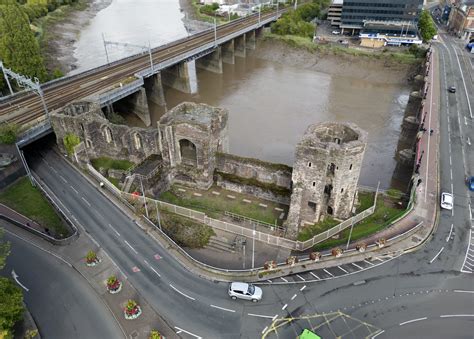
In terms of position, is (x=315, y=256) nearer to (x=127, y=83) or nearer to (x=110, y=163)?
(x=110, y=163)

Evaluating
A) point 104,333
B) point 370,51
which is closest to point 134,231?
point 104,333

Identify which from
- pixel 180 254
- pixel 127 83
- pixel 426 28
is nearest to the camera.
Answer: pixel 180 254

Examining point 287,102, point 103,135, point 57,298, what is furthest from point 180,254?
point 287,102

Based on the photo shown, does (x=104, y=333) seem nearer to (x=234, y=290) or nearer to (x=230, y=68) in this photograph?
(x=234, y=290)

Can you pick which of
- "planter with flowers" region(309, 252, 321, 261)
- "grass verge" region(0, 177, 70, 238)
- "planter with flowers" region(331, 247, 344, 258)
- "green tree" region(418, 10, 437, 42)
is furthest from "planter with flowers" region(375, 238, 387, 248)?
"green tree" region(418, 10, 437, 42)

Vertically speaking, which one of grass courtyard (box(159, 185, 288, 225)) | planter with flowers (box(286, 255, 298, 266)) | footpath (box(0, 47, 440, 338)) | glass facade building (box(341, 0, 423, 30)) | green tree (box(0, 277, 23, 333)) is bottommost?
grass courtyard (box(159, 185, 288, 225))

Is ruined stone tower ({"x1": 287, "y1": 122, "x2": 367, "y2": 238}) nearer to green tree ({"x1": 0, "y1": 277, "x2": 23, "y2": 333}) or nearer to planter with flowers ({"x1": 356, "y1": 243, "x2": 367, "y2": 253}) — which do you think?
planter with flowers ({"x1": 356, "y1": 243, "x2": 367, "y2": 253})

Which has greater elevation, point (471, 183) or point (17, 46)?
point (17, 46)
